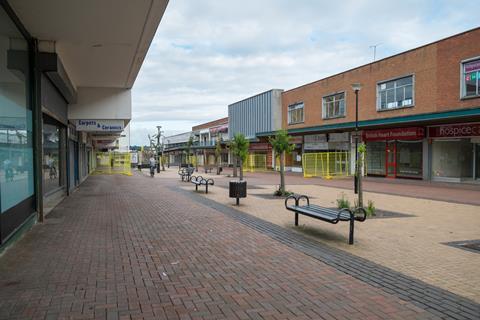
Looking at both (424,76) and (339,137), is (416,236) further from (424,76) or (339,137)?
(339,137)

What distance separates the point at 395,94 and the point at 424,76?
2.79 meters

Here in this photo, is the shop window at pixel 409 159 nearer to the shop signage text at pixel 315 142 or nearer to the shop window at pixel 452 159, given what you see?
the shop window at pixel 452 159

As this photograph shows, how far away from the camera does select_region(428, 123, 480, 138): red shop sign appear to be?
68.1 ft

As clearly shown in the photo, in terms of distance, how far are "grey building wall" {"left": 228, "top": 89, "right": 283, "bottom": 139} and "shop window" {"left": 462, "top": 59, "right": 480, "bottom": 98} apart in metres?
22.9

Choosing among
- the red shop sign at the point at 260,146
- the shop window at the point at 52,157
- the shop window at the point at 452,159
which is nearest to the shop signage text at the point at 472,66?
the shop window at the point at 452,159

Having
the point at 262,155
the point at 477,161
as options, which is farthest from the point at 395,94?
the point at 262,155

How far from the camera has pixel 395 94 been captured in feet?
87.2

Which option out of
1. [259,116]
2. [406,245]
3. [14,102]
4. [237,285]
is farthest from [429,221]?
[259,116]

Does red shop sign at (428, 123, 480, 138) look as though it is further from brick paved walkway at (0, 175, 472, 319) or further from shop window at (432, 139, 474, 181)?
brick paved walkway at (0, 175, 472, 319)

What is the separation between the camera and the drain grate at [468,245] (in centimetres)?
692

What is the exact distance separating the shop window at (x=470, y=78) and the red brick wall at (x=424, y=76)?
1.09ft

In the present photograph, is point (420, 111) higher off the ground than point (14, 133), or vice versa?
point (420, 111)

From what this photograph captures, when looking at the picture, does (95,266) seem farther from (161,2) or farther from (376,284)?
(161,2)

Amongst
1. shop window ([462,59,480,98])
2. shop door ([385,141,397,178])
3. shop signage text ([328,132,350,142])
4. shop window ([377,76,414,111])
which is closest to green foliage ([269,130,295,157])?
shop window ([462,59,480,98])
